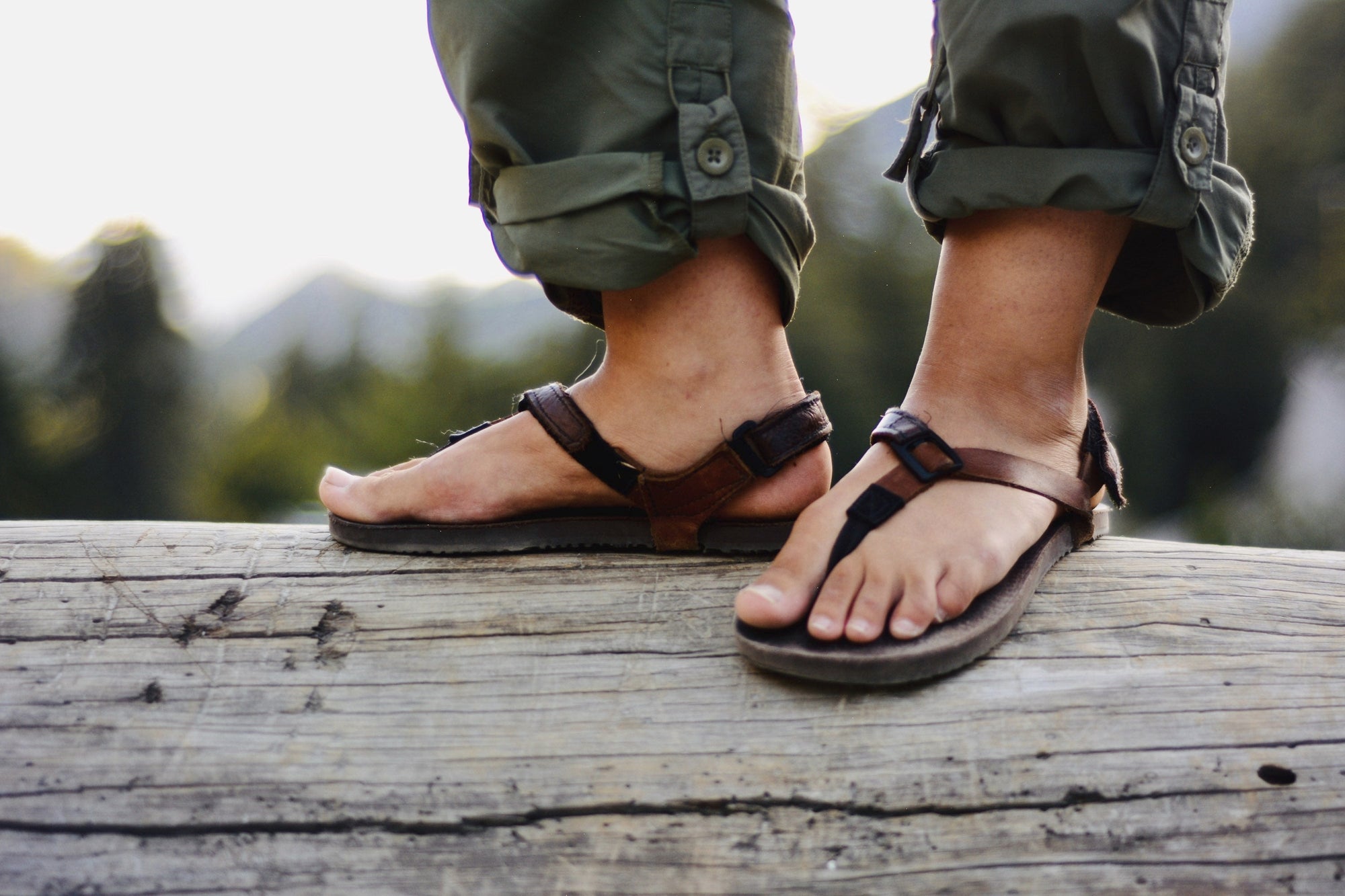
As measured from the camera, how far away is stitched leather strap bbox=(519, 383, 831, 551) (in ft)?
4.12

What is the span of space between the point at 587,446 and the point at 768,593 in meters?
0.39

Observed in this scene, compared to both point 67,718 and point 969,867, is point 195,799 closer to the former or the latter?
point 67,718

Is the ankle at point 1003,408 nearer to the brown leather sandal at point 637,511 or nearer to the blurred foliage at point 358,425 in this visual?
the brown leather sandal at point 637,511

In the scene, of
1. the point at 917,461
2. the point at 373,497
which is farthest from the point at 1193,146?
the point at 373,497

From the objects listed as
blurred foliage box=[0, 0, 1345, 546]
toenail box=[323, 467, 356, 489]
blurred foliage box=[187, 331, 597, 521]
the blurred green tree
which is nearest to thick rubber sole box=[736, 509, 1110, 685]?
toenail box=[323, 467, 356, 489]

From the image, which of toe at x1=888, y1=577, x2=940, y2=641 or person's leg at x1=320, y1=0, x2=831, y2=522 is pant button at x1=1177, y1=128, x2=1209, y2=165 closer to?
person's leg at x1=320, y1=0, x2=831, y2=522

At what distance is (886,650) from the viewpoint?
0.97 m

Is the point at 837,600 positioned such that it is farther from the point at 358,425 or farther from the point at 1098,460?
the point at 358,425

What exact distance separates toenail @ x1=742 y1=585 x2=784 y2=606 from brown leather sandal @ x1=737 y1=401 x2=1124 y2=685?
0.12 ft

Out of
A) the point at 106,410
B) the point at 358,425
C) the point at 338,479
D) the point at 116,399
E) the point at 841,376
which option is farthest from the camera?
the point at 358,425

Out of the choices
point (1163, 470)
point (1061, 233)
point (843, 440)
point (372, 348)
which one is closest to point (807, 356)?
point (843, 440)

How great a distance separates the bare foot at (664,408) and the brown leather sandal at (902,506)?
0.18m

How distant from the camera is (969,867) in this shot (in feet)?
2.62

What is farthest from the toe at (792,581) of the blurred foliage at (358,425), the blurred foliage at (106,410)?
the blurred foliage at (106,410)
